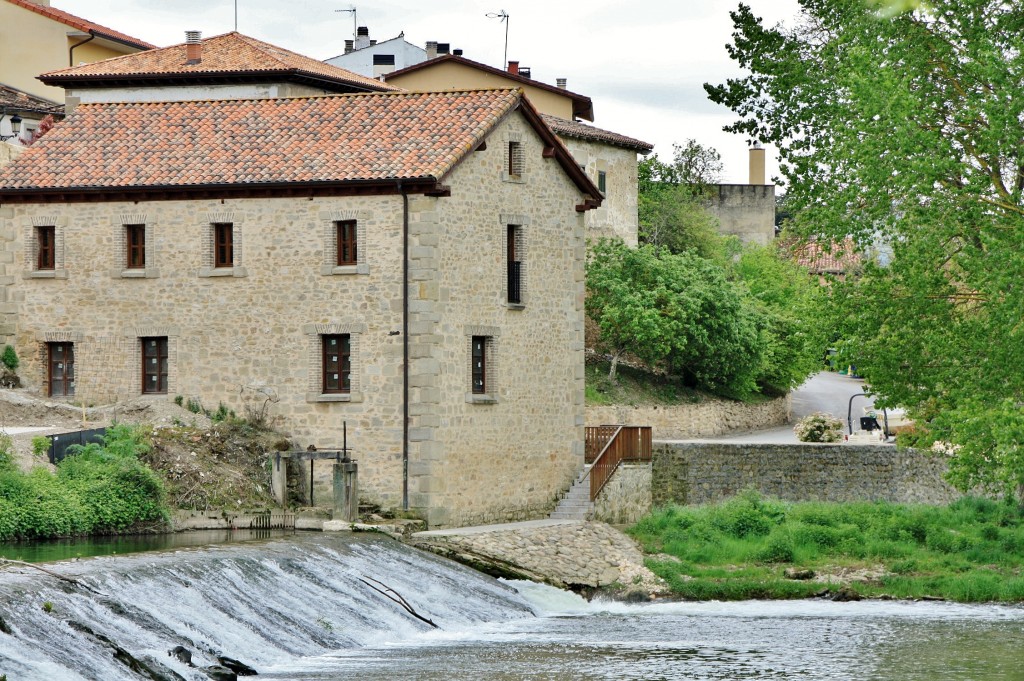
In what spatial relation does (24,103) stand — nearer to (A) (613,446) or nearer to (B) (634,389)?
(B) (634,389)

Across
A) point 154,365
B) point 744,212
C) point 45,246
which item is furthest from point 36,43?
point 744,212

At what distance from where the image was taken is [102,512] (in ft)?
96.7

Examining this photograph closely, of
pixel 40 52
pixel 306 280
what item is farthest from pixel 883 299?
pixel 40 52

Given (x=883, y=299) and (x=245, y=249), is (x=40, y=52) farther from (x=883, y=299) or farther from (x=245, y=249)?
(x=883, y=299)

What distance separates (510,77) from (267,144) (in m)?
29.2

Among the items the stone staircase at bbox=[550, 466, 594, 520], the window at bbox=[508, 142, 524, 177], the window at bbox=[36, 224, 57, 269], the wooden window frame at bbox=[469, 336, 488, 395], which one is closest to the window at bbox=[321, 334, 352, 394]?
the wooden window frame at bbox=[469, 336, 488, 395]

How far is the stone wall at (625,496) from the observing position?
37344mm

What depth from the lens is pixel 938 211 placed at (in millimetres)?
31094

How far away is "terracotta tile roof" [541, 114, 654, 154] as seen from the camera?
63375 millimetres

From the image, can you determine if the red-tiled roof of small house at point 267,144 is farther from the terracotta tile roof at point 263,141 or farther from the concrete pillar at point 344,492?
the concrete pillar at point 344,492

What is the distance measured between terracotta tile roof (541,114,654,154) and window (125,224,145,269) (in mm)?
28894

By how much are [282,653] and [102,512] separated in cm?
749

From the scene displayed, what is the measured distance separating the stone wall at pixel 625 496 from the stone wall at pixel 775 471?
4.11 meters

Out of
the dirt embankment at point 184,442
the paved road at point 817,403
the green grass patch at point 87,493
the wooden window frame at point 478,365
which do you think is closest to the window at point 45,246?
the dirt embankment at point 184,442
